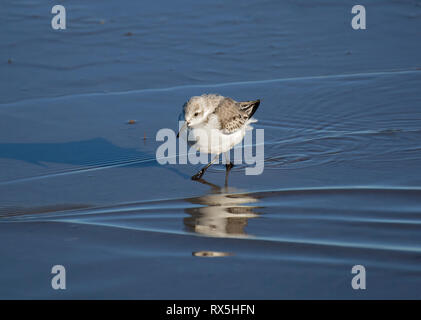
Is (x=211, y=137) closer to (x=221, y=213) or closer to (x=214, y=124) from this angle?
(x=214, y=124)

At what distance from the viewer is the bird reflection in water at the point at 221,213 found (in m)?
5.60

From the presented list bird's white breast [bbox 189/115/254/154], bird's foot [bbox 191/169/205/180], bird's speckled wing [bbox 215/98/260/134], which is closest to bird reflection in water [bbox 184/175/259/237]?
bird's foot [bbox 191/169/205/180]

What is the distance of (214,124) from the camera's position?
279 inches

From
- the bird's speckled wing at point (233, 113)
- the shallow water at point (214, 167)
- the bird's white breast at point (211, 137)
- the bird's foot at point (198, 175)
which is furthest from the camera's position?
the bird's speckled wing at point (233, 113)

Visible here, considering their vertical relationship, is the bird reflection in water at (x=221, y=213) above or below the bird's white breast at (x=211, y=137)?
below

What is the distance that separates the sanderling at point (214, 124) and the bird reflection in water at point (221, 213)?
473 mm

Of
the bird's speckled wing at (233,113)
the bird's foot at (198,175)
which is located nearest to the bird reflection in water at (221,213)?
the bird's foot at (198,175)

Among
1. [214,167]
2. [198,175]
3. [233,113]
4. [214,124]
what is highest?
[233,113]

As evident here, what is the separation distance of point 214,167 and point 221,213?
4.71ft

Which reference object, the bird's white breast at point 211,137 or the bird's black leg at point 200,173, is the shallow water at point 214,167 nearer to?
the bird's black leg at point 200,173

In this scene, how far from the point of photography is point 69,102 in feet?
29.2

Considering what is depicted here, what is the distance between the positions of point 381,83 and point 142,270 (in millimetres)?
5536

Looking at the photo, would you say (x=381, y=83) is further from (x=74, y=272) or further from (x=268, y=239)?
(x=74, y=272)

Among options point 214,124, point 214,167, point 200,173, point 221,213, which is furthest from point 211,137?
point 221,213
